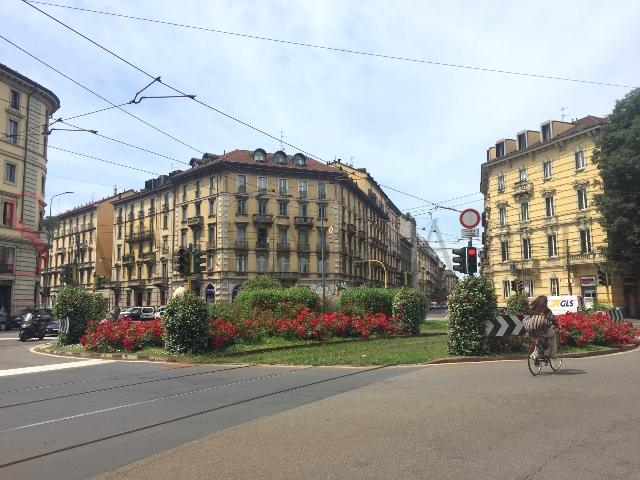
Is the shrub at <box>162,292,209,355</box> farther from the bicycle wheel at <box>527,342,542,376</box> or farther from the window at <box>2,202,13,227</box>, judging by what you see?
the window at <box>2,202,13,227</box>

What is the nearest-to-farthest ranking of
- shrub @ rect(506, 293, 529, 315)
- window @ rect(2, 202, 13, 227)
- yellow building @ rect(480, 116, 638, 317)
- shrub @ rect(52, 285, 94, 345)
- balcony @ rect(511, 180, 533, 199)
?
shrub @ rect(506, 293, 529, 315), shrub @ rect(52, 285, 94, 345), window @ rect(2, 202, 13, 227), yellow building @ rect(480, 116, 638, 317), balcony @ rect(511, 180, 533, 199)

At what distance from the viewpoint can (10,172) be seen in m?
42.7

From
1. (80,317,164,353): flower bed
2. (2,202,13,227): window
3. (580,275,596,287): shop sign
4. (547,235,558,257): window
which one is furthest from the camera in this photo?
(547,235,558,257): window

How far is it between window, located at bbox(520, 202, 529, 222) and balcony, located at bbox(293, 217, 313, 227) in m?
22.5

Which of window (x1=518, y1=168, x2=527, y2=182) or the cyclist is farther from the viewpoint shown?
window (x1=518, y1=168, x2=527, y2=182)

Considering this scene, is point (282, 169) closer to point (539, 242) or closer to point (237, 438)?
point (539, 242)

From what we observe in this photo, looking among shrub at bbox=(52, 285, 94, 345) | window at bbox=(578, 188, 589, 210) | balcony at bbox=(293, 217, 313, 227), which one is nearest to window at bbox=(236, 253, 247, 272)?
balcony at bbox=(293, 217, 313, 227)

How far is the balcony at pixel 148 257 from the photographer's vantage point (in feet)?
220

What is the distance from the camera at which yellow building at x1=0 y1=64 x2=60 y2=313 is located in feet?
138

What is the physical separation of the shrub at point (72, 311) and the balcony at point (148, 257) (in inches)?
1906

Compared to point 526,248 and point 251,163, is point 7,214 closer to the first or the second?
point 251,163

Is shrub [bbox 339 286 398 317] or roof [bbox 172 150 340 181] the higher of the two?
roof [bbox 172 150 340 181]

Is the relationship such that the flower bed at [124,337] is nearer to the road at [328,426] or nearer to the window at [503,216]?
the road at [328,426]

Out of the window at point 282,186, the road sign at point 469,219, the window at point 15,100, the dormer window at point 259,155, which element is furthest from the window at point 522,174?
the window at point 15,100
